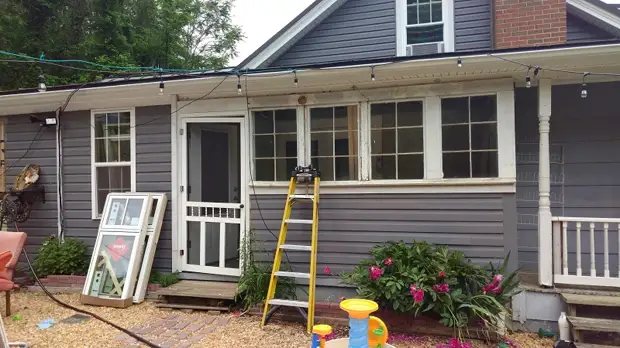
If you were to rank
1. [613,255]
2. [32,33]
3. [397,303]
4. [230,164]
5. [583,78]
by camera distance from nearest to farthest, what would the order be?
1. [397,303]
2. [583,78]
3. [613,255]
4. [230,164]
5. [32,33]

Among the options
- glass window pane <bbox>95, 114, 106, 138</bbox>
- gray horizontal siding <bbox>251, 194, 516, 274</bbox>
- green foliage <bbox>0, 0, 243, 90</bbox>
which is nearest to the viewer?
gray horizontal siding <bbox>251, 194, 516, 274</bbox>

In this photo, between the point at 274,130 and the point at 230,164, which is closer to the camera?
the point at 274,130

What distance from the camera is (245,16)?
20500 millimetres

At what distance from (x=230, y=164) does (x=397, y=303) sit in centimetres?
327

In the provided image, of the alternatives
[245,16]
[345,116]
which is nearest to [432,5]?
[345,116]

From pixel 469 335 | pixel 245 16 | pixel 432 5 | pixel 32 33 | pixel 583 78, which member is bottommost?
pixel 469 335

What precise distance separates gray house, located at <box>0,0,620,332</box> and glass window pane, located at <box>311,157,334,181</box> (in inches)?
1.1

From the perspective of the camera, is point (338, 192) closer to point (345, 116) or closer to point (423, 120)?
point (345, 116)

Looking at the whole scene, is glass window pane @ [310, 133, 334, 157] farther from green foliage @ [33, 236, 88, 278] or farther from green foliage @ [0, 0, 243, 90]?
green foliage @ [0, 0, 243, 90]

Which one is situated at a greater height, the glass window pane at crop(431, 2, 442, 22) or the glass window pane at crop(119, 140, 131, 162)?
→ the glass window pane at crop(431, 2, 442, 22)

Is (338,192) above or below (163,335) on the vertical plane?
above

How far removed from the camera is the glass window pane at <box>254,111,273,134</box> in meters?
4.76

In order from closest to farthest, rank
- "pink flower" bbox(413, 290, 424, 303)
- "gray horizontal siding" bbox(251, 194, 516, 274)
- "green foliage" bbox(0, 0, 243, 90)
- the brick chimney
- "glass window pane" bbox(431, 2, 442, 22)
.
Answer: "pink flower" bbox(413, 290, 424, 303) → "gray horizontal siding" bbox(251, 194, 516, 274) → the brick chimney → "glass window pane" bbox(431, 2, 442, 22) → "green foliage" bbox(0, 0, 243, 90)

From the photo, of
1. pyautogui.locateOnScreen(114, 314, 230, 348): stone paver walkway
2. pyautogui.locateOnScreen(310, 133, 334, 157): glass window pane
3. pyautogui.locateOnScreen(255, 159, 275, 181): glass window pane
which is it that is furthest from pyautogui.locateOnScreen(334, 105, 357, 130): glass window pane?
pyautogui.locateOnScreen(114, 314, 230, 348): stone paver walkway
